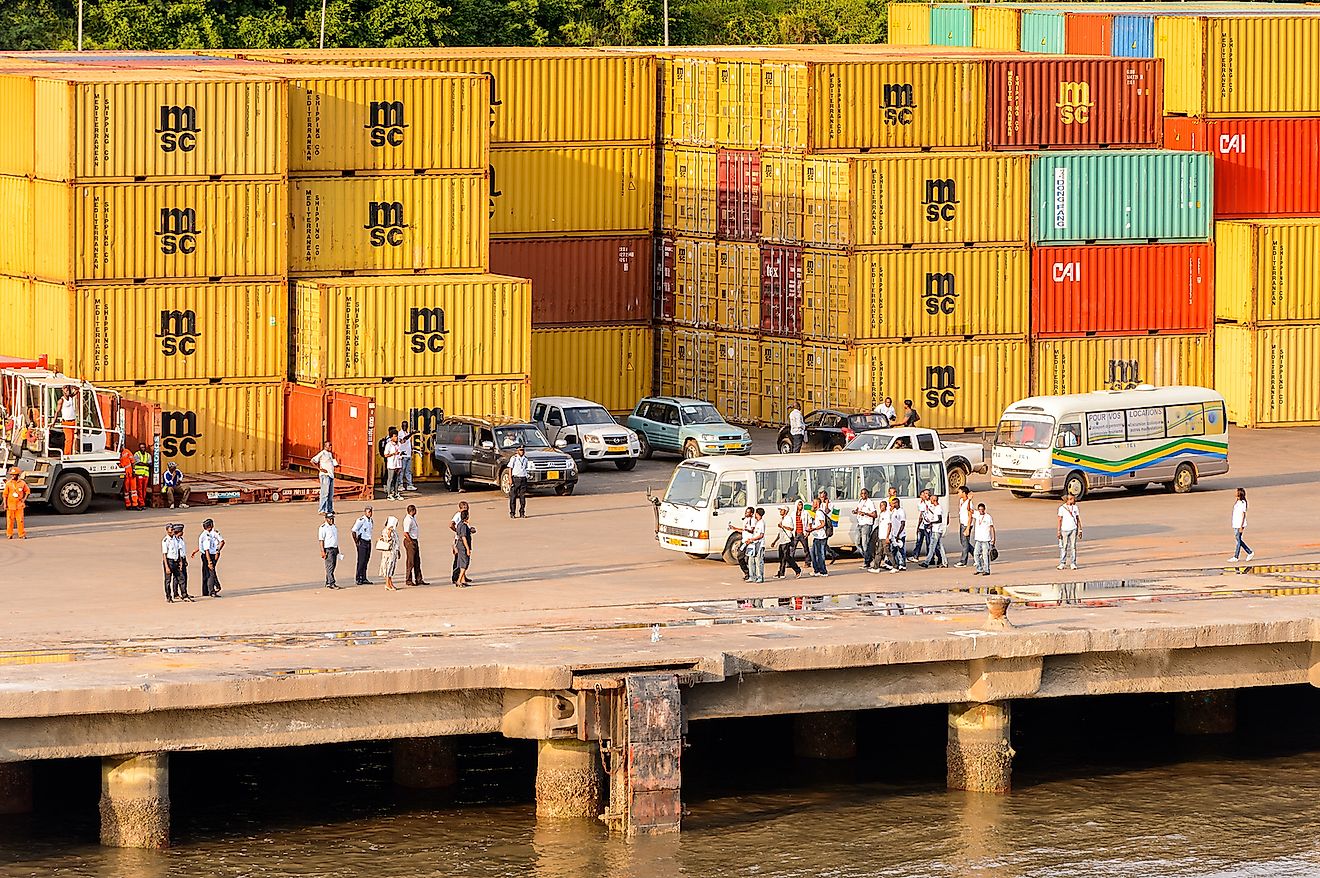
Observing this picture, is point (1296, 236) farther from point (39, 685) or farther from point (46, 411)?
point (39, 685)

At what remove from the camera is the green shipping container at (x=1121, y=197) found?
68312mm

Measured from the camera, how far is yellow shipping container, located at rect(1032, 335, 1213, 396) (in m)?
68.8

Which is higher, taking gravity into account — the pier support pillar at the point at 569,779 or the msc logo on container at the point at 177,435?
the msc logo on container at the point at 177,435

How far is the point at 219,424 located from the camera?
196 ft

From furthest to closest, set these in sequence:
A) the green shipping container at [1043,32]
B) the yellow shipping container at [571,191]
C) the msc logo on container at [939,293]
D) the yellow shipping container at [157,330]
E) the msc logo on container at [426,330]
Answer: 1. the green shipping container at [1043,32]
2. the yellow shipping container at [571,191]
3. the msc logo on container at [939,293]
4. the msc logo on container at [426,330]
5. the yellow shipping container at [157,330]

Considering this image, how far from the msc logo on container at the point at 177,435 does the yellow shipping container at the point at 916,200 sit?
17.1 metres

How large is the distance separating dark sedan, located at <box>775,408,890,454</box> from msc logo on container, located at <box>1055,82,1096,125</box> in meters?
12.3

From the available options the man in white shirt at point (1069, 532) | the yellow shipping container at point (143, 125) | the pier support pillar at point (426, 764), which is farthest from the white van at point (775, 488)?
the yellow shipping container at point (143, 125)

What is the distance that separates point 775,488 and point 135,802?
586 inches

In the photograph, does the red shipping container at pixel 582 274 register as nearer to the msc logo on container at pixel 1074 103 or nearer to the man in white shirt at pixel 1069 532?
the msc logo on container at pixel 1074 103

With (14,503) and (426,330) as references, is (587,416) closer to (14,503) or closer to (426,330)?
(426,330)

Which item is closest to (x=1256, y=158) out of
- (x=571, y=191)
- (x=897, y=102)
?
(x=897, y=102)

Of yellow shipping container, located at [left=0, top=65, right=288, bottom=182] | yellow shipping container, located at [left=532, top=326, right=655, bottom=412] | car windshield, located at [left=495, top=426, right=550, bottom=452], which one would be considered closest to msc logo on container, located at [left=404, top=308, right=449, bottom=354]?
car windshield, located at [left=495, top=426, right=550, bottom=452]

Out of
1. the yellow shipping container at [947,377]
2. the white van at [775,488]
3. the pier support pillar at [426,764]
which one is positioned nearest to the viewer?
the pier support pillar at [426,764]
